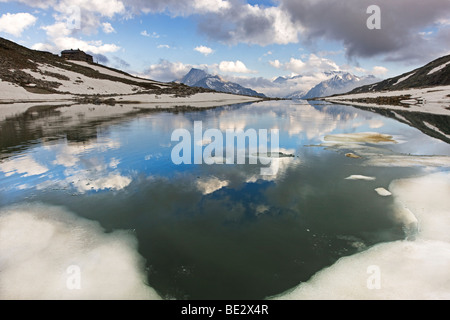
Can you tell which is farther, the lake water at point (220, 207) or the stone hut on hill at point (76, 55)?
the stone hut on hill at point (76, 55)

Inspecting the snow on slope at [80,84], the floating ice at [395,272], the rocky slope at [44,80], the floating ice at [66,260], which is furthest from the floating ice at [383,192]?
the snow on slope at [80,84]

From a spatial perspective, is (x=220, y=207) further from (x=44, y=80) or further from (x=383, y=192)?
(x=44, y=80)

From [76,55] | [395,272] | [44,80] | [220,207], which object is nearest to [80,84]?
[44,80]

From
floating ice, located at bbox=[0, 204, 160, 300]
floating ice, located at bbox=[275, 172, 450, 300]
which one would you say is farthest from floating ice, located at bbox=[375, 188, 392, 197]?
floating ice, located at bbox=[0, 204, 160, 300]

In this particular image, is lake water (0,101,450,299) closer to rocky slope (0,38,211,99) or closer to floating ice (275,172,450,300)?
floating ice (275,172,450,300)

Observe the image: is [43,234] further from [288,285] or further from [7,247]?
[288,285]

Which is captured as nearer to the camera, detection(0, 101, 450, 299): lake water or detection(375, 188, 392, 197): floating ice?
detection(0, 101, 450, 299): lake water

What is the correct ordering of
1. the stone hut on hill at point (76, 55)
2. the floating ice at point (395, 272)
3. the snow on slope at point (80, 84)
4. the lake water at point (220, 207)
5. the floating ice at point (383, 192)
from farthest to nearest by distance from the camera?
the stone hut on hill at point (76, 55) → the snow on slope at point (80, 84) → the floating ice at point (383, 192) → the lake water at point (220, 207) → the floating ice at point (395, 272)

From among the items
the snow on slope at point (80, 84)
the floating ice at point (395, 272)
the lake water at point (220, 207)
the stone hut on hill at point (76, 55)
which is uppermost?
the stone hut on hill at point (76, 55)

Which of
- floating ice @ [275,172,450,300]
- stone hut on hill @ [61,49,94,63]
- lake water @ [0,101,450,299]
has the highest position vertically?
stone hut on hill @ [61,49,94,63]

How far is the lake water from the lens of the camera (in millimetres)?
5738

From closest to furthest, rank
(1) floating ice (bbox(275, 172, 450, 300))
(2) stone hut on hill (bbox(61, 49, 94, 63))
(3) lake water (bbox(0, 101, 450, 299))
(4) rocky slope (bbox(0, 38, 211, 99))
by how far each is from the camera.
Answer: (1) floating ice (bbox(275, 172, 450, 300)) → (3) lake water (bbox(0, 101, 450, 299)) → (4) rocky slope (bbox(0, 38, 211, 99)) → (2) stone hut on hill (bbox(61, 49, 94, 63))

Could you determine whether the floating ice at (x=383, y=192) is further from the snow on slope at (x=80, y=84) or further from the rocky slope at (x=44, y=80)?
the snow on slope at (x=80, y=84)

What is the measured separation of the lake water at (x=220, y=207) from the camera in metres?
5.74
